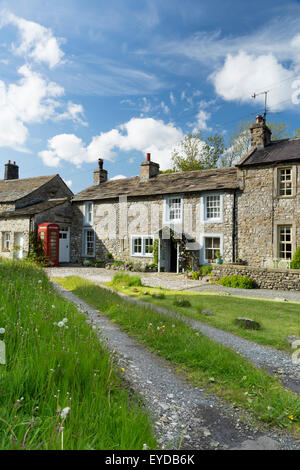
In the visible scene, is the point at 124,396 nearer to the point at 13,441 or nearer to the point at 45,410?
the point at 45,410

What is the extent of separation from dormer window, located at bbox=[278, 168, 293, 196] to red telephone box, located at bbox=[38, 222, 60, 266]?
15086 mm

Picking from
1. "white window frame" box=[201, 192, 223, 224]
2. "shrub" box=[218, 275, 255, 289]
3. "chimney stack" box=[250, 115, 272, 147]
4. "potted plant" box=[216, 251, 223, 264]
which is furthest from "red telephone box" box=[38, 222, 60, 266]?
"chimney stack" box=[250, 115, 272, 147]

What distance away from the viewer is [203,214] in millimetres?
20797

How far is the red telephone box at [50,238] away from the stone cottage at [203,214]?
3.01m

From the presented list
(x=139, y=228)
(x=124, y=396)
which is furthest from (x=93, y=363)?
(x=139, y=228)

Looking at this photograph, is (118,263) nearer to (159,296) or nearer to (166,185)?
(166,185)

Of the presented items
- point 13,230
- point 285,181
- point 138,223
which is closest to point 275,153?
point 285,181

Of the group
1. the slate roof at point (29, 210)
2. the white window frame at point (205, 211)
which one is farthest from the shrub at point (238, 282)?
the slate roof at point (29, 210)

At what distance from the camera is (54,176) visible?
100ft

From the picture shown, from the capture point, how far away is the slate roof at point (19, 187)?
2765 centimetres

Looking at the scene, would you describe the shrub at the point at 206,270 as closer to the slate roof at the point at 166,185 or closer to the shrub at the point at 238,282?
the shrub at the point at 238,282

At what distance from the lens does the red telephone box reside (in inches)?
906

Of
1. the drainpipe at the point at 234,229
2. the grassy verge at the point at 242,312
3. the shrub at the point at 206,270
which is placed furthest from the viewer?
the drainpipe at the point at 234,229

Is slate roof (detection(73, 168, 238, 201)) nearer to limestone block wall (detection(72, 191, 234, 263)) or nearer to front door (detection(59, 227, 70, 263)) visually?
limestone block wall (detection(72, 191, 234, 263))
